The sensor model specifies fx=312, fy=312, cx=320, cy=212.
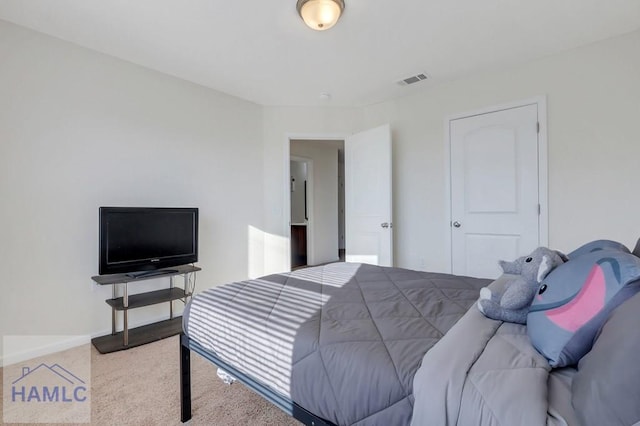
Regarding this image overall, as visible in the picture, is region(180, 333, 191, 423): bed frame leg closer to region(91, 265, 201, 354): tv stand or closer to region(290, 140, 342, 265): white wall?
region(91, 265, 201, 354): tv stand

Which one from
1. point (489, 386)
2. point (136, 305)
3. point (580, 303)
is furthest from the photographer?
point (136, 305)

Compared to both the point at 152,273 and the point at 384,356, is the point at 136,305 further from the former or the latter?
the point at 384,356

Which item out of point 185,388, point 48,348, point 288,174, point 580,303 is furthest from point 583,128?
point 48,348

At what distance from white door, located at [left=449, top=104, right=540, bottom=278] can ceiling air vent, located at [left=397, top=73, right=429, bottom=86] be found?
0.58 m

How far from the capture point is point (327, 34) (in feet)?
8.14

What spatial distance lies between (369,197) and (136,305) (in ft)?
8.84

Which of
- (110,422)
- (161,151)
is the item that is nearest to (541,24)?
(161,151)

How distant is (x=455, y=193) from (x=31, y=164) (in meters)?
3.86

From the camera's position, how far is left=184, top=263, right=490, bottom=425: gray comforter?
2.99 ft

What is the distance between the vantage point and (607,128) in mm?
2609

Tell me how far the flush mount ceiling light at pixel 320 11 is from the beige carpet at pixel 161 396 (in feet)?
7.89

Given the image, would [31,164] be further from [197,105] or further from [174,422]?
[174,422]

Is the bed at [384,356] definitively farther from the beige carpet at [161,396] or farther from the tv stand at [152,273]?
the tv stand at [152,273]

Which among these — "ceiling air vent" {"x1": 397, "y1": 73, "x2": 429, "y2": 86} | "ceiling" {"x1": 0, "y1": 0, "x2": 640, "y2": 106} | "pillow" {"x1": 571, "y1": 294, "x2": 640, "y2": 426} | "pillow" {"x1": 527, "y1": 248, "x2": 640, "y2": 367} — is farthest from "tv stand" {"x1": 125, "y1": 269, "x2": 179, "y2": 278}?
"ceiling air vent" {"x1": 397, "y1": 73, "x2": 429, "y2": 86}
